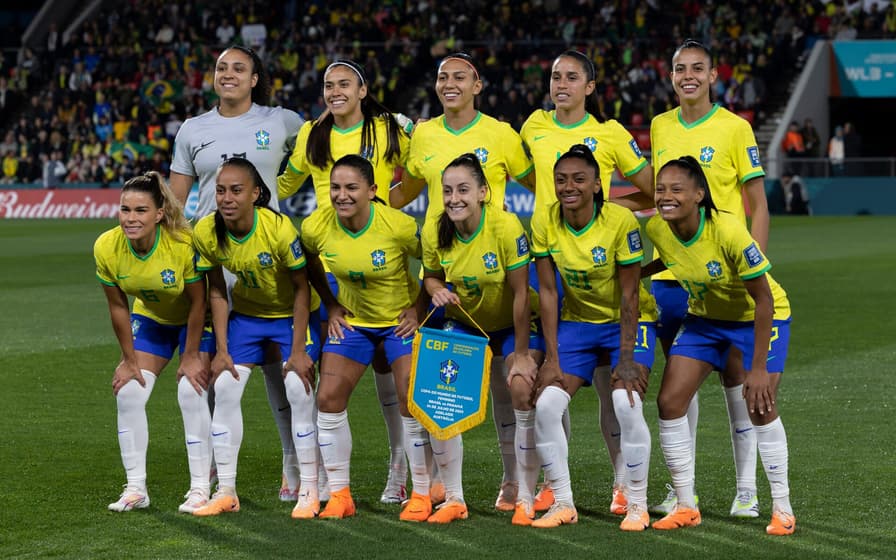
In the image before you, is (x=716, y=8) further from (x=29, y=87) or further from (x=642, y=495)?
(x=642, y=495)

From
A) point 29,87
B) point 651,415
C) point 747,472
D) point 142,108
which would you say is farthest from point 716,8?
point 747,472

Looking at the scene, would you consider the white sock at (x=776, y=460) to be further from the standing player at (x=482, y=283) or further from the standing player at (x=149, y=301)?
the standing player at (x=149, y=301)

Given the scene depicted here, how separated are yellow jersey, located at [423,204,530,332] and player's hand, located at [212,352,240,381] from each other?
104 cm

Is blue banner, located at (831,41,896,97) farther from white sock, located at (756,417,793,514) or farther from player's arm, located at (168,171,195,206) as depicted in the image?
white sock, located at (756,417,793,514)

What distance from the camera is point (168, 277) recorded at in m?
6.44

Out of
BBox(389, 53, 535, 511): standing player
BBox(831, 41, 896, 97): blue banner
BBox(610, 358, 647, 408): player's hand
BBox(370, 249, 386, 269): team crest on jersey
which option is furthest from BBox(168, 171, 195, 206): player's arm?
BBox(831, 41, 896, 97): blue banner

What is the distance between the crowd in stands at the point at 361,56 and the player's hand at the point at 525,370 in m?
23.2

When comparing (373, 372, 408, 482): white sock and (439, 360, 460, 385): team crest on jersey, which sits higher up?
(439, 360, 460, 385): team crest on jersey

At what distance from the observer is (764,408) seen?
5836 millimetres

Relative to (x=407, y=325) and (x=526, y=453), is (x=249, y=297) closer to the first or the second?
(x=407, y=325)

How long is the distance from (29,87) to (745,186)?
3410 cm

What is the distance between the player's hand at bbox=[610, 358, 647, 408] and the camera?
587cm

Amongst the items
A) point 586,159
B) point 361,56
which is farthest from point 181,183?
point 361,56

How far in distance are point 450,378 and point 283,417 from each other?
1176mm
